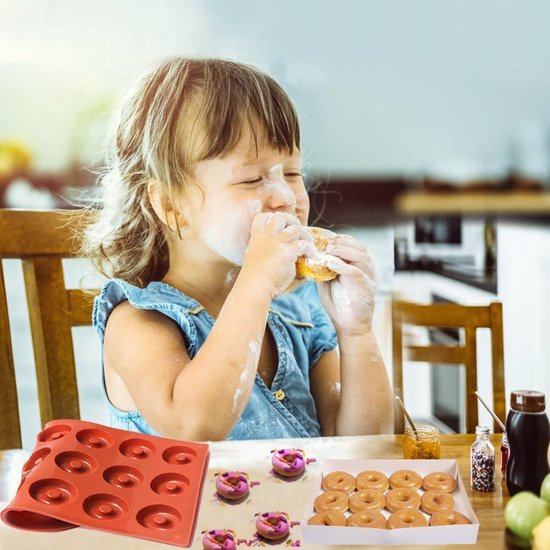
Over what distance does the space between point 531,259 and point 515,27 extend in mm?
347

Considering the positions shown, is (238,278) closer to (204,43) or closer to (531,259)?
(204,43)

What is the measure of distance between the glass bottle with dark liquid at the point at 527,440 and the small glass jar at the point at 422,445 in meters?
0.11

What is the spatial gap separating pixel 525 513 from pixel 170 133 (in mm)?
612

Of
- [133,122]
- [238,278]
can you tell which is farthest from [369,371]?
[133,122]

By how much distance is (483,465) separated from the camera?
816 millimetres

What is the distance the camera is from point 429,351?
118 centimetres

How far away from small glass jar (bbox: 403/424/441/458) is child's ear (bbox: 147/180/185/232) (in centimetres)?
41

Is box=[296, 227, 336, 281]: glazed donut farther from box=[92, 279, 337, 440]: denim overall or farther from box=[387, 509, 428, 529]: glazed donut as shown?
box=[387, 509, 428, 529]: glazed donut

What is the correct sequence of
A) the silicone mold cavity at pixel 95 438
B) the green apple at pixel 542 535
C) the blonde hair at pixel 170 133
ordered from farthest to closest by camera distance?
the blonde hair at pixel 170 133
the silicone mold cavity at pixel 95 438
the green apple at pixel 542 535

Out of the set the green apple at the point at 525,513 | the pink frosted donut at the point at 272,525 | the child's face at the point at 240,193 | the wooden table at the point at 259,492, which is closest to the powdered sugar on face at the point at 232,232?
the child's face at the point at 240,193

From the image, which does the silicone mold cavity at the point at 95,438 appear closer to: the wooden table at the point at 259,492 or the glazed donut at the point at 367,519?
the wooden table at the point at 259,492

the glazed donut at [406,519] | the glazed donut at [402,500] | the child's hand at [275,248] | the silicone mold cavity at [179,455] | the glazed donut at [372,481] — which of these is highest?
the child's hand at [275,248]

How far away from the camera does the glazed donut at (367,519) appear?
0.78 metres

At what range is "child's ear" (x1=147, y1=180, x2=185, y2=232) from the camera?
100cm
